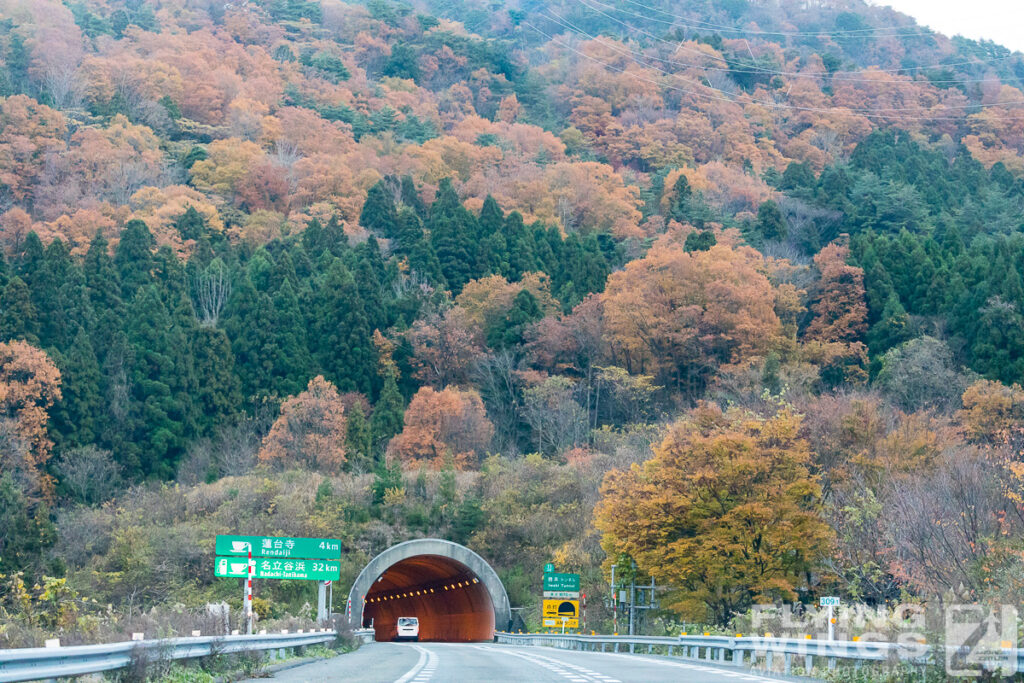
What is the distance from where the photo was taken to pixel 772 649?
62.1 ft

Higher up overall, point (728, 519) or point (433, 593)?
point (728, 519)

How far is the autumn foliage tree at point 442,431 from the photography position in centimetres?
6175

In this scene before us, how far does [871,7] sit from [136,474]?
122 m

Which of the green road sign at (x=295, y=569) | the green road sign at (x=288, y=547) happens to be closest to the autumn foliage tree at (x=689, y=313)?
the green road sign at (x=288, y=547)

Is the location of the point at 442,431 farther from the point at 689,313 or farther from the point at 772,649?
the point at 772,649

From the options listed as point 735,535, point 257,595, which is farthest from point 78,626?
point 257,595

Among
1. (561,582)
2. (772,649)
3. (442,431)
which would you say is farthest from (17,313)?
(772,649)

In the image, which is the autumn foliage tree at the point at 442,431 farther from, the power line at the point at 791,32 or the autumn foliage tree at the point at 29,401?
the power line at the point at 791,32

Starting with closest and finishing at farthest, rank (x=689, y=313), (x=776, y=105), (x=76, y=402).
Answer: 1. (x=76, y=402)
2. (x=689, y=313)
3. (x=776, y=105)

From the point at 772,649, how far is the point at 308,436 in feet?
144

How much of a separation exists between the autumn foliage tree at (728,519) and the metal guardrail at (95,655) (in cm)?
1857

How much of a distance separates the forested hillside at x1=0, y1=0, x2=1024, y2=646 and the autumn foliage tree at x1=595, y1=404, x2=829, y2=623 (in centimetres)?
12

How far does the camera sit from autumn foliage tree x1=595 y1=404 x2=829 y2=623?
33.0 m

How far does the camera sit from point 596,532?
5059 cm
